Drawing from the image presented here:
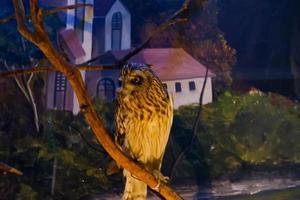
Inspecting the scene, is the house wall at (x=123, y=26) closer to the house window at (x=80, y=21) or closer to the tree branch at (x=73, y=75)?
the house window at (x=80, y=21)

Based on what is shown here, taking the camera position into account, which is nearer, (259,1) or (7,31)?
(7,31)

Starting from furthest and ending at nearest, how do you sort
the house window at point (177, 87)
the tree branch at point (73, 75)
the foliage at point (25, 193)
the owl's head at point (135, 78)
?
the house window at point (177, 87) → the foliage at point (25, 193) → the owl's head at point (135, 78) → the tree branch at point (73, 75)

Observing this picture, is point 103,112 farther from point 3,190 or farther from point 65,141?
point 3,190

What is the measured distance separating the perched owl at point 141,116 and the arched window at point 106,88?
377mm

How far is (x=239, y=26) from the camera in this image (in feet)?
6.94

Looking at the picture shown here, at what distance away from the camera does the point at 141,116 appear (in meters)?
1.52

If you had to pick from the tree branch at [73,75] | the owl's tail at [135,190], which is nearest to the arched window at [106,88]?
the owl's tail at [135,190]

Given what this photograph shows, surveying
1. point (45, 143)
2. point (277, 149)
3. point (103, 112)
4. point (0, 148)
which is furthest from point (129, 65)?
point (277, 149)

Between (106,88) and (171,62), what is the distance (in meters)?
0.32

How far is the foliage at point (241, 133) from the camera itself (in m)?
1.99

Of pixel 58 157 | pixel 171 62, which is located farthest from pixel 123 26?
pixel 58 157

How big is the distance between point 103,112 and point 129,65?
495 mm

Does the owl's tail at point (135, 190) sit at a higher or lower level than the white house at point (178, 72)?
lower

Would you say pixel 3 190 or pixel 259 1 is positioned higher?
pixel 259 1
